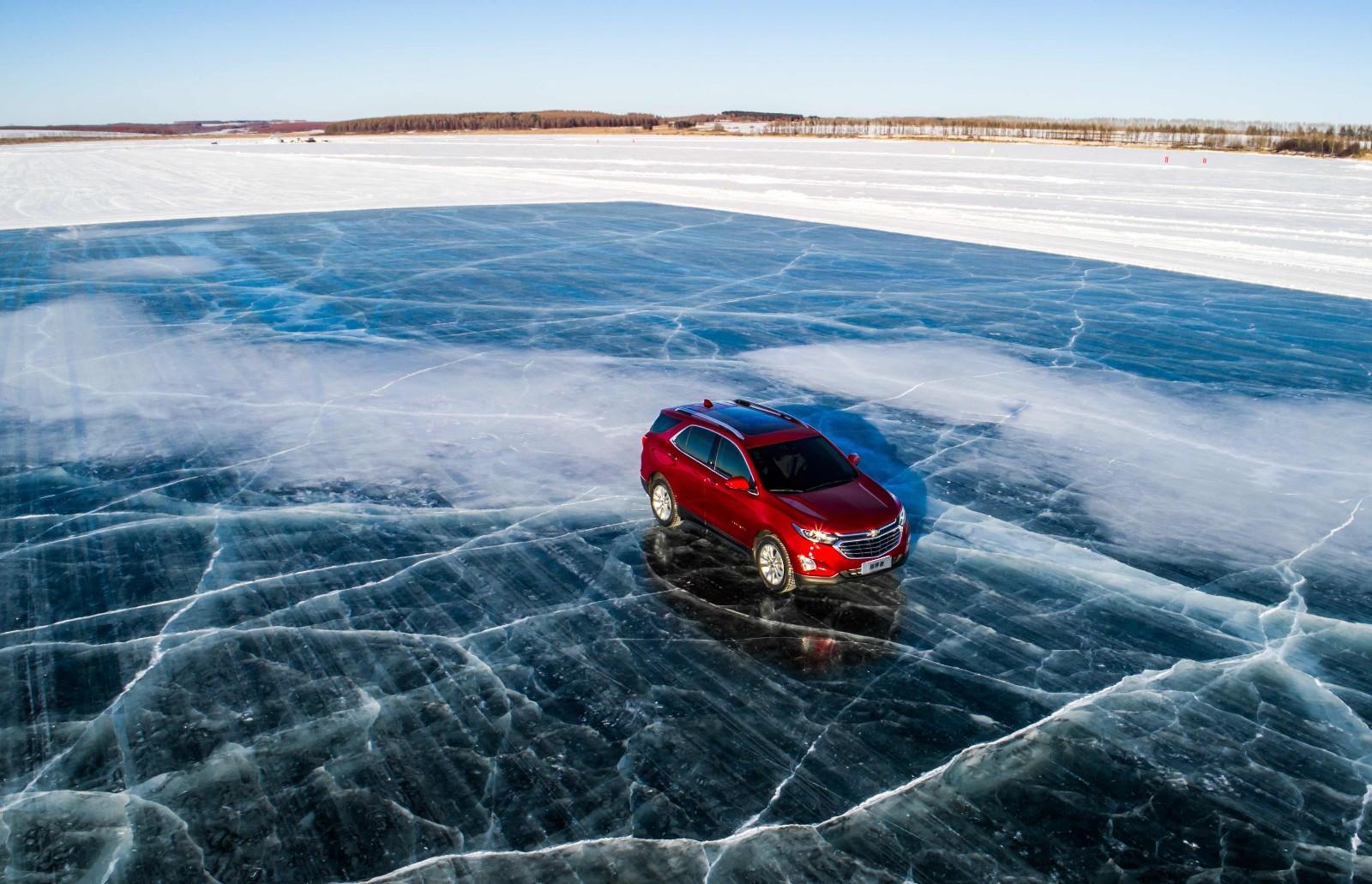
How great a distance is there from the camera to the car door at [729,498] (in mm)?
11000

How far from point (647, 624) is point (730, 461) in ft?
7.39

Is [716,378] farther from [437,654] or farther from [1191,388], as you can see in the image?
[437,654]

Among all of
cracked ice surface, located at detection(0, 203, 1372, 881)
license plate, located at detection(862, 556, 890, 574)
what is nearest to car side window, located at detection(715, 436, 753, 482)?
cracked ice surface, located at detection(0, 203, 1372, 881)

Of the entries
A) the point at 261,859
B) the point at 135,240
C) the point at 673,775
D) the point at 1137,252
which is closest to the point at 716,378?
the point at 673,775

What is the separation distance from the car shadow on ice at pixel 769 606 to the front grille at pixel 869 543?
0.64m

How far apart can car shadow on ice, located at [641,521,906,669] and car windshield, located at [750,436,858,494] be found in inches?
36.2

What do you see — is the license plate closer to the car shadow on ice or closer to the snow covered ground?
the car shadow on ice

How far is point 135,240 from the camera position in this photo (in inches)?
1502

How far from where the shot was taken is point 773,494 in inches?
428

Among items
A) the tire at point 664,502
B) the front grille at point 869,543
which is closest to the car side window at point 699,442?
the tire at point 664,502

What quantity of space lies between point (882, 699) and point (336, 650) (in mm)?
5154

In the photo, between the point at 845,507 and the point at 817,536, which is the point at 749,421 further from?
the point at 817,536

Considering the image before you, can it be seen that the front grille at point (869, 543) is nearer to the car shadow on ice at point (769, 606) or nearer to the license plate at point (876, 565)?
the license plate at point (876, 565)

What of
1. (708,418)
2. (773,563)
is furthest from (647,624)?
(708,418)
